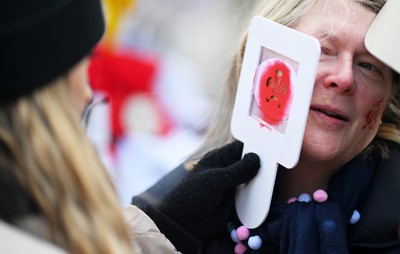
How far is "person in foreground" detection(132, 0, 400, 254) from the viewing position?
1910mm

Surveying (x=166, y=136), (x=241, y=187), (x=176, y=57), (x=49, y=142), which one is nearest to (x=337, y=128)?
(x=241, y=187)

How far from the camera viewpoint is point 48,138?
130cm

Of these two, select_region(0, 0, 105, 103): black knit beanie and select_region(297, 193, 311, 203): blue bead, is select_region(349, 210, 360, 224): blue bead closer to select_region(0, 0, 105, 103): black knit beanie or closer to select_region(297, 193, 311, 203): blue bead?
select_region(297, 193, 311, 203): blue bead

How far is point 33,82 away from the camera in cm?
126

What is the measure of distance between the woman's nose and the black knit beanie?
2.58 feet

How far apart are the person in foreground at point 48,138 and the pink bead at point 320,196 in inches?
29.4

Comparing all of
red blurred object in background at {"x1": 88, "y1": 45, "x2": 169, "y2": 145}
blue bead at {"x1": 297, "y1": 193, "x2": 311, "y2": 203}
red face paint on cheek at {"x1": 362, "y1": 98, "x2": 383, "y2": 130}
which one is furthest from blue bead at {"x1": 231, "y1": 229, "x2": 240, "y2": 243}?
red blurred object in background at {"x1": 88, "y1": 45, "x2": 169, "y2": 145}

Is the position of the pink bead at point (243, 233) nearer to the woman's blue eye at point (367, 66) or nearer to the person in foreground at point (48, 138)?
the woman's blue eye at point (367, 66)

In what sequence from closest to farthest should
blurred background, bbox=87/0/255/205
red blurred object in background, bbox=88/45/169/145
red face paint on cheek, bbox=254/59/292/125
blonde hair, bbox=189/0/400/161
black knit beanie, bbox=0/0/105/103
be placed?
black knit beanie, bbox=0/0/105/103, red face paint on cheek, bbox=254/59/292/125, blonde hair, bbox=189/0/400/161, blurred background, bbox=87/0/255/205, red blurred object in background, bbox=88/45/169/145

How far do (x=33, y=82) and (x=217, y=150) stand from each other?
91 cm

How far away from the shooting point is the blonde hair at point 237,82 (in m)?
2.01

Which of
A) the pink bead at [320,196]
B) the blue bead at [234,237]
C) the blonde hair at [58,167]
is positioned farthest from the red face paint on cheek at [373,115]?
the blonde hair at [58,167]

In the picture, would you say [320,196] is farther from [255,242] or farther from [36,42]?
[36,42]

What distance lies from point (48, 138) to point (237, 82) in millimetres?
981
